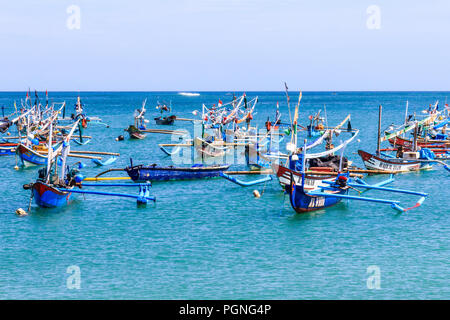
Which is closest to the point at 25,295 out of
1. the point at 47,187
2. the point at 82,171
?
the point at 47,187

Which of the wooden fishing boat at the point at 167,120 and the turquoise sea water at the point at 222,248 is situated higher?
the wooden fishing boat at the point at 167,120

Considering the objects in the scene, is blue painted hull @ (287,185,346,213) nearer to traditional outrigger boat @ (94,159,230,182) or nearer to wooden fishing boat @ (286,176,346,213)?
wooden fishing boat @ (286,176,346,213)

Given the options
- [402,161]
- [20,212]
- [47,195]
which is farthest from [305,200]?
[402,161]

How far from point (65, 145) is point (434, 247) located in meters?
25.2

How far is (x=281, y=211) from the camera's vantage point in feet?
122

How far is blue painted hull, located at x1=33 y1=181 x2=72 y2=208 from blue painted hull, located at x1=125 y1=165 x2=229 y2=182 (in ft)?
30.5

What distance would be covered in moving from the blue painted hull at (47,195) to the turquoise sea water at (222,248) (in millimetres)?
565

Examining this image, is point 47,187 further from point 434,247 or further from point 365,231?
point 434,247

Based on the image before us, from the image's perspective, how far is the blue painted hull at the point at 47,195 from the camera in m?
35.8

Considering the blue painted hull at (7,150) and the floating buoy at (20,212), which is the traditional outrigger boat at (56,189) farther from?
the blue painted hull at (7,150)

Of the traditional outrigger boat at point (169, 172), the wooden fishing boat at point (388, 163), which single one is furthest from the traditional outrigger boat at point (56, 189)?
the wooden fishing boat at point (388, 163)

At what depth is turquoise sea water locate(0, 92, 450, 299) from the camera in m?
24.4

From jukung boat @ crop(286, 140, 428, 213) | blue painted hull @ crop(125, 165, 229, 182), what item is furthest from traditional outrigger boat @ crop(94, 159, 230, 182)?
jukung boat @ crop(286, 140, 428, 213)

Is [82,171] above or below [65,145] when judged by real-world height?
below
